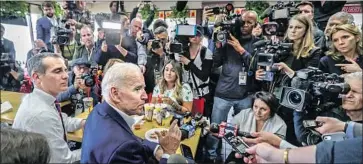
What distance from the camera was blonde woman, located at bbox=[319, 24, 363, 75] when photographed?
41.9 inches

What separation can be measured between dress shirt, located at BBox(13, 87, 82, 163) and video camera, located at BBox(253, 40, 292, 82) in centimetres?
100

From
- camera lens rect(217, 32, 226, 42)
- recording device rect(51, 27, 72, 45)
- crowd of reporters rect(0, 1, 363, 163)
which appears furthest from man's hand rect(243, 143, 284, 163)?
recording device rect(51, 27, 72, 45)

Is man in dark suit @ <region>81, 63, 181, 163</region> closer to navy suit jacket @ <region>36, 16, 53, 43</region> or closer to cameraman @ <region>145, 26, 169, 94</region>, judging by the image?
cameraman @ <region>145, 26, 169, 94</region>

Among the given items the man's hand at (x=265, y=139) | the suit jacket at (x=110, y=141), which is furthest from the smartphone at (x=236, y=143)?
the suit jacket at (x=110, y=141)

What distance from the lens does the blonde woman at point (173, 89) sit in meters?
1.48

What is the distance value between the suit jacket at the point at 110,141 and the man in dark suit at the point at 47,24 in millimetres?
857

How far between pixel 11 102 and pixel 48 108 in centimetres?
45

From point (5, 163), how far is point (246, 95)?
3.22 feet

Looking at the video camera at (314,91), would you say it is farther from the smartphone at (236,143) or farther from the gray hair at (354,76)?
the smartphone at (236,143)

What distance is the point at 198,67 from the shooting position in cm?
148

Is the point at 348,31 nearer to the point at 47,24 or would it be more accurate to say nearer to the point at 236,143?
the point at 236,143

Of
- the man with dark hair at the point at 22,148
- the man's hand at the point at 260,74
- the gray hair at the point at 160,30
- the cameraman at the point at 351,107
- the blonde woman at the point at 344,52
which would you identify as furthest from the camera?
the gray hair at the point at 160,30

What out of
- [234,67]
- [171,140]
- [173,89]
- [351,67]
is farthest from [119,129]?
[351,67]

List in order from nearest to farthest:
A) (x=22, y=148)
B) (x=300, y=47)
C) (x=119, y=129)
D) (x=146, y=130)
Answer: (x=22, y=148) → (x=119, y=129) → (x=300, y=47) → (x=146, y=130)
